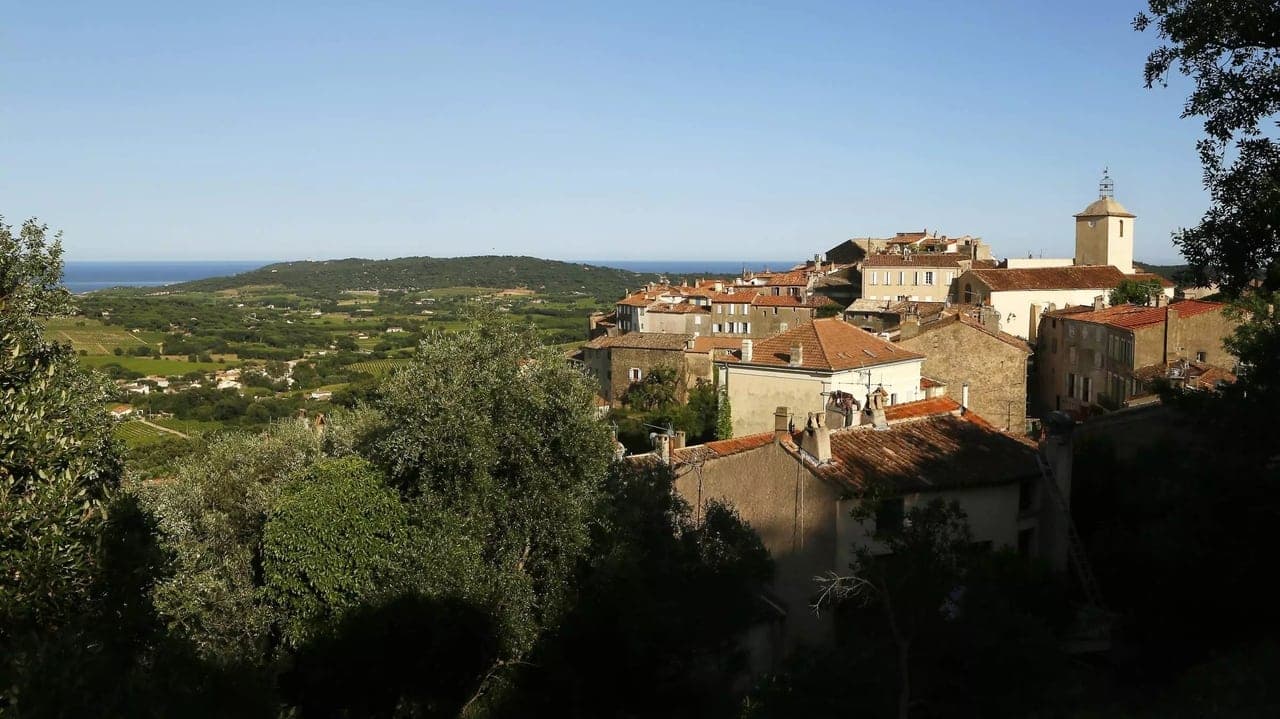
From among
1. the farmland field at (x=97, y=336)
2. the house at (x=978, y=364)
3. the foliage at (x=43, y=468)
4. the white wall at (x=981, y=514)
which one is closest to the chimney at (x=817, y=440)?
the white wall at (x=981, y=514)

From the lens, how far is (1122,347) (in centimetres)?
3512

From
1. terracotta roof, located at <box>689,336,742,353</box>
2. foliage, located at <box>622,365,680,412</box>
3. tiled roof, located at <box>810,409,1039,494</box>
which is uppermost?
tiled roof, located at <box>810,409,1039,494</box>

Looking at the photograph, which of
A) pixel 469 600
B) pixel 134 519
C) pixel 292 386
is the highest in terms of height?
pixel 134 519

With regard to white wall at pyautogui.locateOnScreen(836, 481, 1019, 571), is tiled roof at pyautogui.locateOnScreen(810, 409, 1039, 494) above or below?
above

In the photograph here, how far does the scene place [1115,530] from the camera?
18406mm

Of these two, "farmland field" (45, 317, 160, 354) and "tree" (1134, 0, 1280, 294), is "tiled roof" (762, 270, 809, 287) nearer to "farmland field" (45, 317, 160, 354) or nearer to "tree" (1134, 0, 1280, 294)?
"farmland field" (45, 317, 160, 354)

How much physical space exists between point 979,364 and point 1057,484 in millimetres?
18719

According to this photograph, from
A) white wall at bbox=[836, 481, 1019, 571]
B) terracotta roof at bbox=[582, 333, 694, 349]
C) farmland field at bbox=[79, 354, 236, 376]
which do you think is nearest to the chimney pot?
white wall at bbox=[836, 481, 1019, 571]

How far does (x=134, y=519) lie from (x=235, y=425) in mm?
49353

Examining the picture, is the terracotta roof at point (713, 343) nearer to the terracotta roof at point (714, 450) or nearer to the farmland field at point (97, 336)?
the terracotta roof at point (714, 450)

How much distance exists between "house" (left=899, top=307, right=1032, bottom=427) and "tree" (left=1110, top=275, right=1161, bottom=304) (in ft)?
43.1

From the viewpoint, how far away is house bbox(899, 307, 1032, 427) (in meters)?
35.8

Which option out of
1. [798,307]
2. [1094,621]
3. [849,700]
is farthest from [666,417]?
[849,700]

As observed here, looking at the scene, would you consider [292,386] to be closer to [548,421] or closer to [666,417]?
[666,417]
